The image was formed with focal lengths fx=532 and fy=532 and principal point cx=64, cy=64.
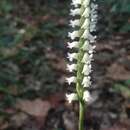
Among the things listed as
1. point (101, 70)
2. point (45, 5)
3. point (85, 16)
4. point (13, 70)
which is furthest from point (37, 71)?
point (85, 16)

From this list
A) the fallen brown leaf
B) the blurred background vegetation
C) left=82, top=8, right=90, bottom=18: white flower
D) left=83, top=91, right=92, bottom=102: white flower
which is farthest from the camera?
the blurred background vegetation

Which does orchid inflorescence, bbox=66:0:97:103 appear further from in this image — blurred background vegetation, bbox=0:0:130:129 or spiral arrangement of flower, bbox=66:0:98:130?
blurred background vegetation, bbox=0:0:130:129

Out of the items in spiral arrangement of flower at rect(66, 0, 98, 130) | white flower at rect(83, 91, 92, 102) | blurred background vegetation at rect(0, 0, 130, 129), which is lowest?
white flower at rect(83, 91, 92, 102)

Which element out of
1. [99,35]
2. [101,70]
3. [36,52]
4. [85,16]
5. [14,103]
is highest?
[99,35]

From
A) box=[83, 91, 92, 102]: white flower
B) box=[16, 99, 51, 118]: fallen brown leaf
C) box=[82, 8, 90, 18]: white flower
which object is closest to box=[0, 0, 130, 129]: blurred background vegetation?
box=[16, 99, 51, 118]: fallen brown leaf

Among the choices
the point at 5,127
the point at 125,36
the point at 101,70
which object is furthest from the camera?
the point at 125,36

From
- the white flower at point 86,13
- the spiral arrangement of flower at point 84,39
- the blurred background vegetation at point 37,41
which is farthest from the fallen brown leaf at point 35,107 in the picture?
the white flower at point 86,13

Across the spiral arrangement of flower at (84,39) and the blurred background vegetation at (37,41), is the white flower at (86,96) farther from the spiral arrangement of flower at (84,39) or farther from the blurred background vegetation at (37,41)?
the blurred background vegetation at (37,41)

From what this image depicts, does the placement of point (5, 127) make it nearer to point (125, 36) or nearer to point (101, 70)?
point (101, 70)
